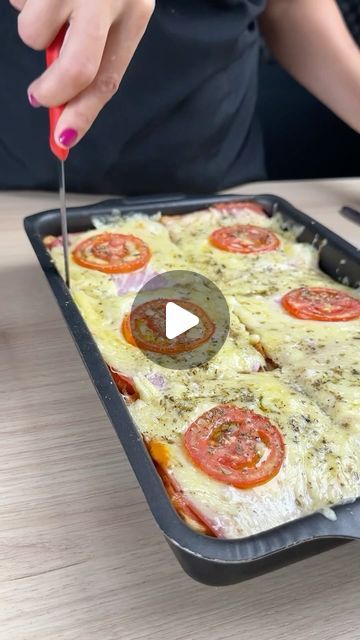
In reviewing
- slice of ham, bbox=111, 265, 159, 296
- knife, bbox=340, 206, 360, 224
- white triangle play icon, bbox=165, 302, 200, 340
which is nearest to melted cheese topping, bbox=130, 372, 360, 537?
white triangle play icon, bbox=165, 302, 200, 340

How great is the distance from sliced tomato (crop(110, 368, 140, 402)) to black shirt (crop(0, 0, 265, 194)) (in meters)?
0.76

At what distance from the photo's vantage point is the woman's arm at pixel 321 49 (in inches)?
64.9

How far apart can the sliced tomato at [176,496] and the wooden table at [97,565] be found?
0.08 meters

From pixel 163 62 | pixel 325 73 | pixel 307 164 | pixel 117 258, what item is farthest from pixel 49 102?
pixel 307 164

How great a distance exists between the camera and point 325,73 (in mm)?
1691

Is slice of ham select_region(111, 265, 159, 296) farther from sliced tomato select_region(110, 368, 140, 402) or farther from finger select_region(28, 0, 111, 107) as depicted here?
finger select_region(28, 0, 111, 107)

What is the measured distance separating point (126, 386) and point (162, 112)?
0.81 meters

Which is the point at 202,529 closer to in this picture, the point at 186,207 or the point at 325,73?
the point at 186,207

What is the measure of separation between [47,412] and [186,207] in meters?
0.59

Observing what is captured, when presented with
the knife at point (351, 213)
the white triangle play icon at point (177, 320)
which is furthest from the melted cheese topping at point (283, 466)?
the knife at point (351, 213)

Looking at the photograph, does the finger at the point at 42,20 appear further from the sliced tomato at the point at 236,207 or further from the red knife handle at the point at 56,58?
the sliced tomato at the point at 236,207

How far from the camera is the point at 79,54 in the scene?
79 centimetres
